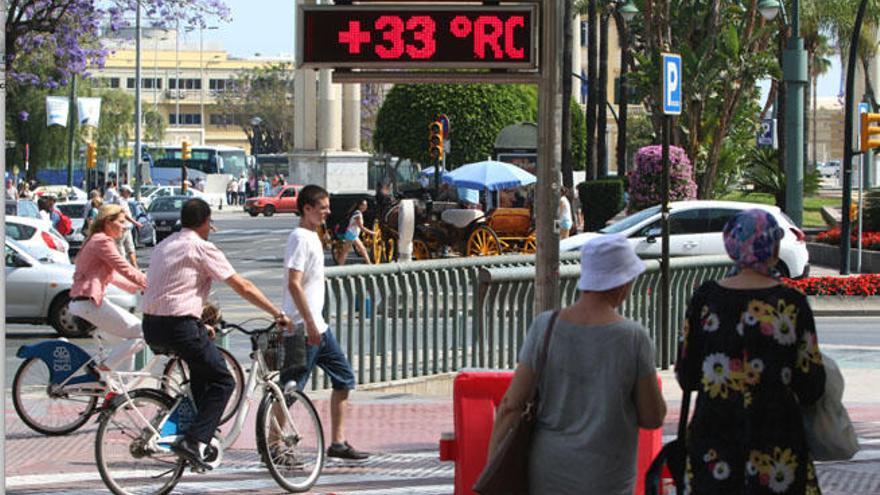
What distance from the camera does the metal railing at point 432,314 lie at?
1425cm

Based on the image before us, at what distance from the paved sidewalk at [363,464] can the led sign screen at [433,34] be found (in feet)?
8.12

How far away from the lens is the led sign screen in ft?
34.6

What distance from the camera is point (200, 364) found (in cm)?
938

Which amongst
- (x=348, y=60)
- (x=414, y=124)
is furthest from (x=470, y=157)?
(x=348, y=60)

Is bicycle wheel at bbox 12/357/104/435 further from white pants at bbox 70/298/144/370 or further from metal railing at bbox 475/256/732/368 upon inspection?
metal railing at bbox 475/256/732/368

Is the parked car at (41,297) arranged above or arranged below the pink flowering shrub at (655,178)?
below

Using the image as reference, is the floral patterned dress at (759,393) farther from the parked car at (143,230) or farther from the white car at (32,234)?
the parked car at (143,230)

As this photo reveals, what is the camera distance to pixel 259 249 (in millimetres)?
45906

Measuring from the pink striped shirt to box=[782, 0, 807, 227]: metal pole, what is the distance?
22.7m

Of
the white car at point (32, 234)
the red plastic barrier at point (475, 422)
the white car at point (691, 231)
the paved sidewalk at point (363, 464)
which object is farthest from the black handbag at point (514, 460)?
the white car at point (32, 234)

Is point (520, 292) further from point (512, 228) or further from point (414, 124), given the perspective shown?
point (414, 124)

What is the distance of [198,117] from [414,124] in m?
97.6

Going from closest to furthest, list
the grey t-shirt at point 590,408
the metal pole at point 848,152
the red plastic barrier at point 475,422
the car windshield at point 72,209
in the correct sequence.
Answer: the grey t-shirt at point 590,408 < the red plastic barrier at point 475,422 < the metal pole at point 848,152 < the car windshield at point 72,209

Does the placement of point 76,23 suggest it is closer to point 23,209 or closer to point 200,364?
point 23,209
